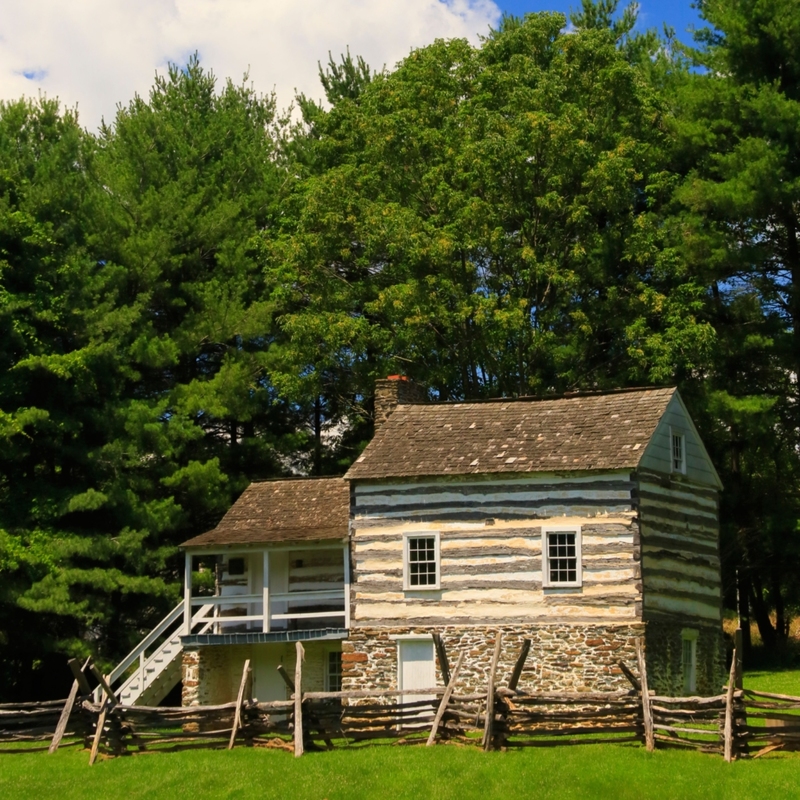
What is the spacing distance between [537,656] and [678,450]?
18.7 feet

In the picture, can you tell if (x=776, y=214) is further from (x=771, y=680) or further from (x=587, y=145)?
(x=771, y=680)

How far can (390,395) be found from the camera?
32531 mm

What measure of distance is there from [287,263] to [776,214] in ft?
46.0

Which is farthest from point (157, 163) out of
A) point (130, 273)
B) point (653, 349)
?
point (653, 349)

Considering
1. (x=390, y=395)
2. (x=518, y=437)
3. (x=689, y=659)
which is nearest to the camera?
(x=689, y=659)

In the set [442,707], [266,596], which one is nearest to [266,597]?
[266,596]

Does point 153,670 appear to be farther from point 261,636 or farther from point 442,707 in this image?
point 442,707

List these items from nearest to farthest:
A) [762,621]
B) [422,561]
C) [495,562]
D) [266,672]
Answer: [495,562] < [422,561] < [266,672] < [762,621]

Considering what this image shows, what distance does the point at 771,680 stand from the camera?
1303 inches

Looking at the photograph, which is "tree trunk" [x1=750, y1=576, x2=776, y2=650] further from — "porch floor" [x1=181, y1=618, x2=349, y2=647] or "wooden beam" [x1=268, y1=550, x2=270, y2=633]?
"wooden beam" [x1=268, y1=550, x2=270, y2=633]

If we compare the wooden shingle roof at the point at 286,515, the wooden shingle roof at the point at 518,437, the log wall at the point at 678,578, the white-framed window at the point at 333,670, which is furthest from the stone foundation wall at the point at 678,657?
the white-framed window at the point at 333,670

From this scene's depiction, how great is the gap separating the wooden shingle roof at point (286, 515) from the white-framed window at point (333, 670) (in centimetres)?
295

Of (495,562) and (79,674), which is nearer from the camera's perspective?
(79,674)

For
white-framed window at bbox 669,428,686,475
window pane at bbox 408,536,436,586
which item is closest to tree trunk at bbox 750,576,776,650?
white-framed window at bbox 669,428,686,475
